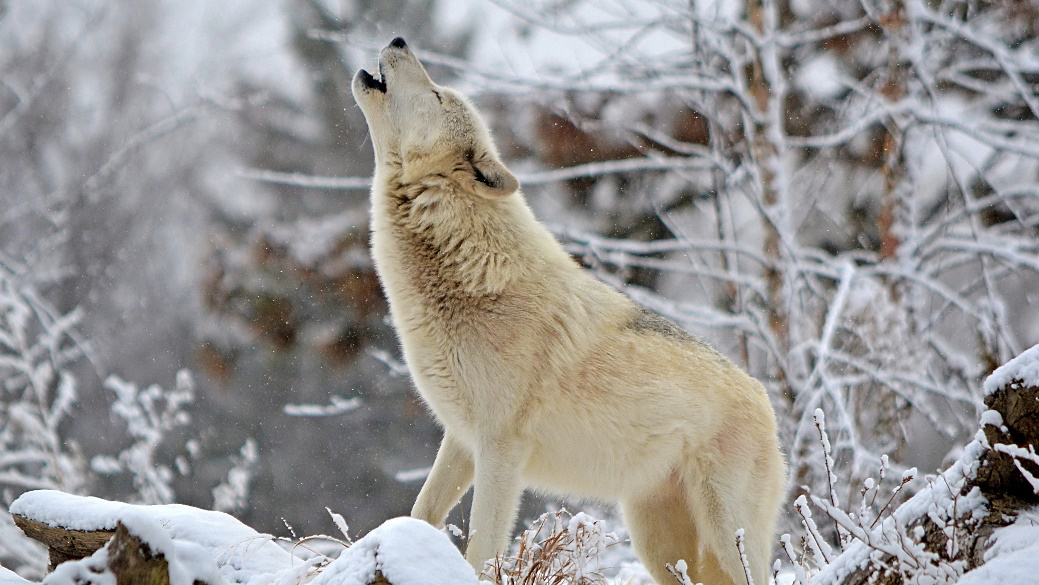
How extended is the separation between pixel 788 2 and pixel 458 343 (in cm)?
718

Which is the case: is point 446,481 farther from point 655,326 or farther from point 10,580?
point 10,580

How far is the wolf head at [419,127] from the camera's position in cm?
337

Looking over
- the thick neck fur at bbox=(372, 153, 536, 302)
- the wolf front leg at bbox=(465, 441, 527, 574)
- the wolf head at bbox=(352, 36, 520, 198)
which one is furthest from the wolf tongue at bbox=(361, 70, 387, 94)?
the wolf front leg at bbox=(465, 441, 527, 574)

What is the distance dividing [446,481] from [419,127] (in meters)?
1.41

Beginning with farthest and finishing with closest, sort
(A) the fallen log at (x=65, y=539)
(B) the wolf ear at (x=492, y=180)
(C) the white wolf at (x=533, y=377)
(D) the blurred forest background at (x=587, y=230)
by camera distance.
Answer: (D) the blurred forest background at (x=587, y=230)
(B) the wolf ear at (x=492, y=180)
(C) the white wolf at (x=533, y=377)
(A) the fallen log at (x=65, y=539)

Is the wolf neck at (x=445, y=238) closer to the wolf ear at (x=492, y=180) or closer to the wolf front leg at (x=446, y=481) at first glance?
the wolf ear at (x=492, y=180)

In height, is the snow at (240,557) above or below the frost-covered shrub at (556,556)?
above

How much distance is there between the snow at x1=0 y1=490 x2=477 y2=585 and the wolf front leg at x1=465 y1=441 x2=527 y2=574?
448 millimetres

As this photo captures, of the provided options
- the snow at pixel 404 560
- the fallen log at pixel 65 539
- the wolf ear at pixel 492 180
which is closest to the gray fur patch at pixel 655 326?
the wolf ear at pixel 492 180

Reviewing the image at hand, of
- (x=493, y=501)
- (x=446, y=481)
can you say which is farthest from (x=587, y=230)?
(x=493, y=501)

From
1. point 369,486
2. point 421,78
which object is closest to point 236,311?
point 369,486

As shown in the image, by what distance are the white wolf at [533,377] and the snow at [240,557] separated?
2.01ft

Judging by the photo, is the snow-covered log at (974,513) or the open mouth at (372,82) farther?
the open mouth at (372,82)

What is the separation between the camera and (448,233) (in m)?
3.21
